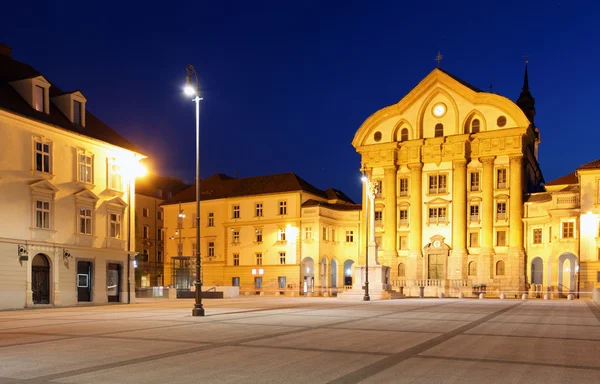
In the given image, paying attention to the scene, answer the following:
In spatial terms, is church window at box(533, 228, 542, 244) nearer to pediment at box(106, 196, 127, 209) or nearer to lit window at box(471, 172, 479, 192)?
lit window at box(471, 172, 479, 192)

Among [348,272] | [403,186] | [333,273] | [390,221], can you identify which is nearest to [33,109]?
[390,221]

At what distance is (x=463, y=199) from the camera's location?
66812 mm

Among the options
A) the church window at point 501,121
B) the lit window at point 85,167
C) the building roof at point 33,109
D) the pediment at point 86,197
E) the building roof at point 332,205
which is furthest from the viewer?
the building roof at point 332,205

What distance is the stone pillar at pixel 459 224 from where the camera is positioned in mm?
66375

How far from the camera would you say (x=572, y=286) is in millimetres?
65688

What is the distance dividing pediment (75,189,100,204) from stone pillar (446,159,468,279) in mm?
41088

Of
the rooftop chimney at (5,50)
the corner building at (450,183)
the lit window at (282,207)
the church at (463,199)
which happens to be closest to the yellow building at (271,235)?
the lit window at (282,207)

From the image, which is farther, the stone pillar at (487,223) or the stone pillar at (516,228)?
the stone pillar at (487,223)

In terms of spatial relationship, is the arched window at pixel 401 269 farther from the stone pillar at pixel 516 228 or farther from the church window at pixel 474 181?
the stone pillar at pixel 516 228

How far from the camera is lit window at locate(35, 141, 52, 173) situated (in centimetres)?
3444

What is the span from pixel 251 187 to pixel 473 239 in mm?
27943

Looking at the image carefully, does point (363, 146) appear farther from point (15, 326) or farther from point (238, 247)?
point (15, 326)

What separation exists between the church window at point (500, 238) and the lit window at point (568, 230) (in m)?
7.21

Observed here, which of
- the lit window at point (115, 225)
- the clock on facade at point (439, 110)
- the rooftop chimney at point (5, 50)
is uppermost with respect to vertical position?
the clock on facade at point (439, 110)
